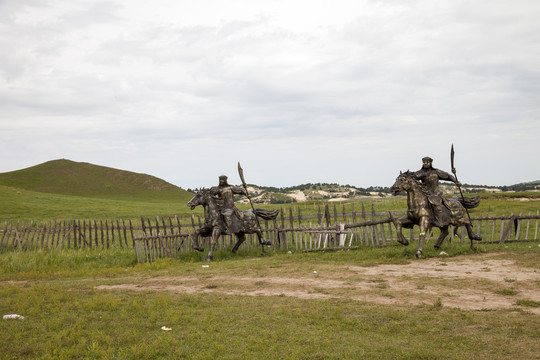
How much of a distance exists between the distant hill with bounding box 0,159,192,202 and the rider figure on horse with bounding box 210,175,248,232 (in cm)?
4980

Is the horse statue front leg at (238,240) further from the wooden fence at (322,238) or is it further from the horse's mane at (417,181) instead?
the horse's mane at (417,181)

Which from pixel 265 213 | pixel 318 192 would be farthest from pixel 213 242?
pixel 318 192

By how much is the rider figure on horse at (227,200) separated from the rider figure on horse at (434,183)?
21.8 ft

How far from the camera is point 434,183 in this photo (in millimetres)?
14562

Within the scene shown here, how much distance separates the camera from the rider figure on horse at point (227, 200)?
16.3 metres

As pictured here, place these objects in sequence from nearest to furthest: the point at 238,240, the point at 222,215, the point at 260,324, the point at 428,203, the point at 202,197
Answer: the point at 260,324
the point at 428,203
the point at 222,215
the point at 202,197
the point at 238,240

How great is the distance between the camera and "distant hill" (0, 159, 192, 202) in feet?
214

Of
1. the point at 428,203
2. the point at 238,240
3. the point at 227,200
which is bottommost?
the point at 238,240

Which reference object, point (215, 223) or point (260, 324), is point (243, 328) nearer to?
point (260, 324)

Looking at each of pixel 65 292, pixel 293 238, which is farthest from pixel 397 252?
pixel 65 292

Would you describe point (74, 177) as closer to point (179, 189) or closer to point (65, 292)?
point (179, 189)

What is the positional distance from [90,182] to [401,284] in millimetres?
68951

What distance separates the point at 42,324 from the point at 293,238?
11.2 meters

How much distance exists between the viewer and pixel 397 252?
14.4 meters
